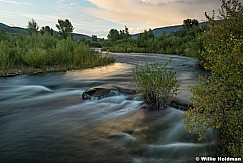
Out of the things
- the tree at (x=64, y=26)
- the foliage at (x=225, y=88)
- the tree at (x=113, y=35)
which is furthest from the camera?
the tree at (x=113, y=35)

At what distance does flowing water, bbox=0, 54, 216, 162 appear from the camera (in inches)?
236

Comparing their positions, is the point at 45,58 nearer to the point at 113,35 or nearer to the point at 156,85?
the point at 156,85

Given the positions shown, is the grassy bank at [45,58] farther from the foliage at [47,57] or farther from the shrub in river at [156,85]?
the shrub in river at [156,85]

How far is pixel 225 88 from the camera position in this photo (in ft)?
15.6

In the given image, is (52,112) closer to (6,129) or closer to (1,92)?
(6,129)

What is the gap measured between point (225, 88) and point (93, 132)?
14.2 feet

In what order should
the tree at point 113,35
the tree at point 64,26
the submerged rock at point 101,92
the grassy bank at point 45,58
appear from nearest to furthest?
the submerged rock at point 101,92 → the grassy bank at point 45,58 → the tree at point 64,26 → the tree at point 113,35

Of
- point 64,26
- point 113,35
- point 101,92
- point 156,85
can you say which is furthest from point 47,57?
point 113,35

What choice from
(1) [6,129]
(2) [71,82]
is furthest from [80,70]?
(1) [6,129]

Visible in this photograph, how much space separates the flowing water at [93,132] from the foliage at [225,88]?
119cm

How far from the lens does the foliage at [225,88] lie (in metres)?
4.51

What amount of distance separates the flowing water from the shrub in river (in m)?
0.50

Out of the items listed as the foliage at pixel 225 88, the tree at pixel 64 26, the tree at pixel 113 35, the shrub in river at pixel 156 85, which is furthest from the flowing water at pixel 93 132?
the tree at pixel 113 35

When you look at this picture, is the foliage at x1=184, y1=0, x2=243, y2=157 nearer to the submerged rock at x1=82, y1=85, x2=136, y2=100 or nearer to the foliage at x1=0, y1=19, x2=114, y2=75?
the submerged rock at x1=82, y1=85, x2=136, y2=100
